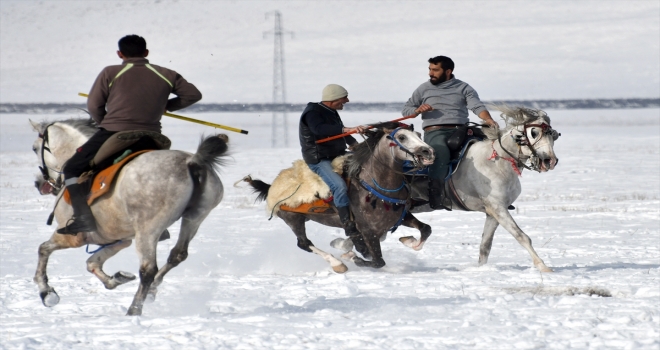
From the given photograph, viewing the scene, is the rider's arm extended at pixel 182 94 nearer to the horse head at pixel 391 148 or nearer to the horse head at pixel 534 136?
the horse head at pixel 391 148

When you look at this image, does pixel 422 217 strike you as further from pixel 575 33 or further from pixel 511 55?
pixel 575 33

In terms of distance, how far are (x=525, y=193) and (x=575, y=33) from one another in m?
64.2

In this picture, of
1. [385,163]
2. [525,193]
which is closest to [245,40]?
[525,193]

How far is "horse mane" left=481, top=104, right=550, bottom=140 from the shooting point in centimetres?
902

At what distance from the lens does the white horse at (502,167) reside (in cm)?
891

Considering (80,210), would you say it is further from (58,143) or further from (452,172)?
(452,172)

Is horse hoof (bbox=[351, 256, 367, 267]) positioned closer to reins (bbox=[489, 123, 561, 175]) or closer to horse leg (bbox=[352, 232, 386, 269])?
horse leg (bbox=[352, 232, 386, 269])

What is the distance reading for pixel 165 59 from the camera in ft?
229

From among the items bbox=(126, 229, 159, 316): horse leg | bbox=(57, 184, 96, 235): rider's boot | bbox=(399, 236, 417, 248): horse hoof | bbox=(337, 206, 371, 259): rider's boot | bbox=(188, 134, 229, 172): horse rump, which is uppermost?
bbox=(188, 134, 229, 172): horse rump

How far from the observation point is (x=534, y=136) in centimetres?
894

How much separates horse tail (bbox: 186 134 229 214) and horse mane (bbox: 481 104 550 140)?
3586mm

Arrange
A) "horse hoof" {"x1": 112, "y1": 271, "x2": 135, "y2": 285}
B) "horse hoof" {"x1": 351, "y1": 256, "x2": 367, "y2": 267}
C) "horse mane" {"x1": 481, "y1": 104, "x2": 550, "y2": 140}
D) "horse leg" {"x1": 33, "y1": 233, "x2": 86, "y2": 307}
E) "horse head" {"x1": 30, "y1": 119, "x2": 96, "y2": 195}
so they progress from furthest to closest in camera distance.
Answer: "horse hoof" {"x1": 351, "y1": 256, "x2": 367, "y2": 267}
"horse mane" {"x1": 481, "y1": 104, "x2": 550, "y2": 140}
"horse head" {"x1": 30, "y1": 119, "x2": 96, "y2": 195}
"horse hoof" {"x1": 112, "y1": 271, "x2": 135, "y2": 285}
"horse leg" {"x1": 33, "y1": 233, "x2": 86, "y2": 307}

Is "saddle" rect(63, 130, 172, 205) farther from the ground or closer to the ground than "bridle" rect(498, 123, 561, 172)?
farther from the ground

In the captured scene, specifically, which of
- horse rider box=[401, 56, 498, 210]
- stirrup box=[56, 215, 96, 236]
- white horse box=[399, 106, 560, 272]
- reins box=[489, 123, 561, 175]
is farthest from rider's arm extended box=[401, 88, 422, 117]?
stirrup box=[56, 215, 96, 236]
